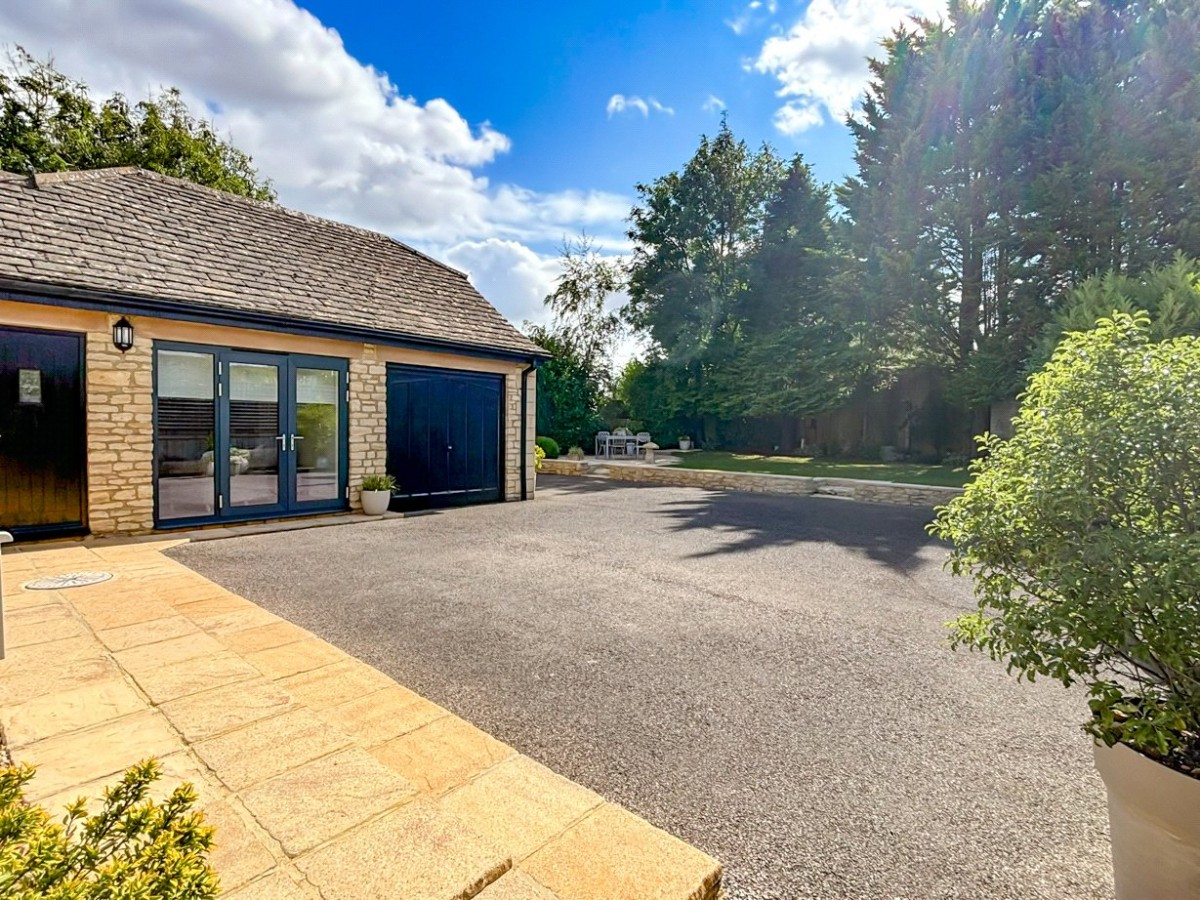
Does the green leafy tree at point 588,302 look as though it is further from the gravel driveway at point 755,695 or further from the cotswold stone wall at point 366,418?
the gravel driveway at point 755,695

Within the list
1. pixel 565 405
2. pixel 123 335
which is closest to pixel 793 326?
pixel 565 405

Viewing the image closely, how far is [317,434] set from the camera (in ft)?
27.5

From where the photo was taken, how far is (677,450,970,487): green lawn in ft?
43.8

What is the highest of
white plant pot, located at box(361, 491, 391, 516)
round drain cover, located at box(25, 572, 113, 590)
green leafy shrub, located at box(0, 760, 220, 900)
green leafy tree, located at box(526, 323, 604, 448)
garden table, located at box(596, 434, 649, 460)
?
green leafy tree, located at box(526, 323, 604, 448)

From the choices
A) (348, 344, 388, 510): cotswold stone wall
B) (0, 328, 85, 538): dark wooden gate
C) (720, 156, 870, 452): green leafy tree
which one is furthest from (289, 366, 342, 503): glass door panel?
(720, 156, 870, 452): green leafy tree

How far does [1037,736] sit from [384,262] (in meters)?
11.3

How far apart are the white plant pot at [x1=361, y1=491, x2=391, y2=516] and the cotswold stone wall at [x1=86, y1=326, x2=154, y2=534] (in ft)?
8.35

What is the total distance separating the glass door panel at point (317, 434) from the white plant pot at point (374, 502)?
402 mm

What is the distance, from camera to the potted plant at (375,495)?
869 cm

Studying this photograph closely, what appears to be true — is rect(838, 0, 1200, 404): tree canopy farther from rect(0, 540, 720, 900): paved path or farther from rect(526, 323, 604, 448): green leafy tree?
rect(0, 540, 720, 900): paved path

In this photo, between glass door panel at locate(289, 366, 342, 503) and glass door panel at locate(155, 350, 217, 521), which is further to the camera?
glass door panel at locate(289, 366, 342, 503)

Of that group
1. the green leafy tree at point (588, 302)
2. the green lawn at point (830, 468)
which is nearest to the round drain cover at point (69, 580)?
the green lawn at point (830, 468)

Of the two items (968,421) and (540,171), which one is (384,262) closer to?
(540,171)

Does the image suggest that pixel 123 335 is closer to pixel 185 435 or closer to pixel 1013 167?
pixel 185 435
